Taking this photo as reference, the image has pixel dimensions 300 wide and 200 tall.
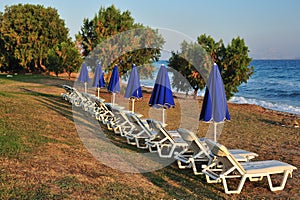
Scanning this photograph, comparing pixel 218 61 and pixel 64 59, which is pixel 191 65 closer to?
pixel 218 61

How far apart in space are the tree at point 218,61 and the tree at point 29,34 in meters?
25.9

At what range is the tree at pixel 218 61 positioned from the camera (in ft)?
65.6

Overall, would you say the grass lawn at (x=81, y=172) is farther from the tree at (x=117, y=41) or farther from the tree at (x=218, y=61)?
the tree at (x=117, y=41)

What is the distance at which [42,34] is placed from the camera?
143 feet

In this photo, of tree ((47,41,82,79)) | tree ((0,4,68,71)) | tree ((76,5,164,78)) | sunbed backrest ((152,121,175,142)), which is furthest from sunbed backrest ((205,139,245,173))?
tree ((0,4,68,71))

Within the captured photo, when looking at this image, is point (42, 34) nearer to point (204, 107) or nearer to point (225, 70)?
point (225, 70)

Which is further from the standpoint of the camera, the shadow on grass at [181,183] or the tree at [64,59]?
the tree at [64,59]

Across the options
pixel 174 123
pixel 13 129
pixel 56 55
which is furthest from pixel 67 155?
pixel 56 55

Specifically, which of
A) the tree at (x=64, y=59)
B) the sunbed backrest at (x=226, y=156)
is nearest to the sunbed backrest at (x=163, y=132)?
the sunbed backrest at (x=226, y=156)

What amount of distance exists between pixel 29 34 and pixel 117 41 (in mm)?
23928

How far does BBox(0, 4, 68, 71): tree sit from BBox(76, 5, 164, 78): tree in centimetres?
1989

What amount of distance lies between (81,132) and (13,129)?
182cm

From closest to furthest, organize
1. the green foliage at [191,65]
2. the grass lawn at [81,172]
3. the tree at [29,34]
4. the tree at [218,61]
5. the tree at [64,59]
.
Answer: the grass lawn at [81,172]
the tree at [218,61]
the green foliage at [191,65]
the tree at [64,59]
the tree at [29,34]

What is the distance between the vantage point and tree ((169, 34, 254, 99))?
65.6 feet
